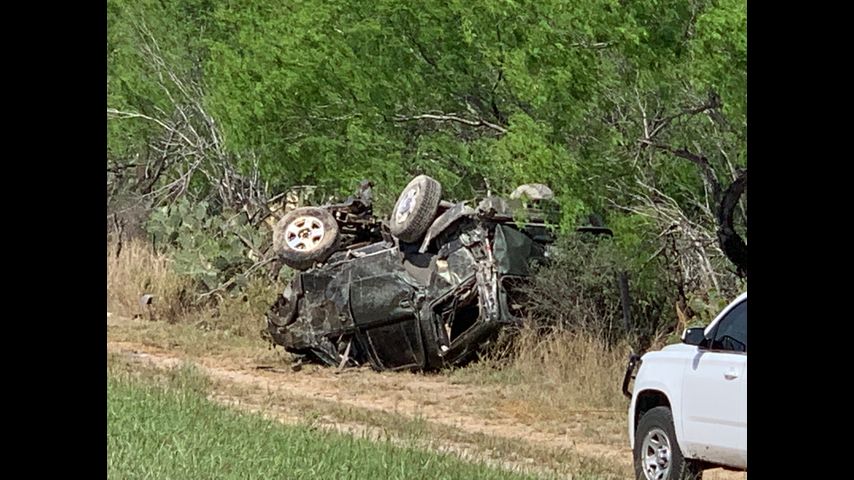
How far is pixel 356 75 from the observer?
15.5 m

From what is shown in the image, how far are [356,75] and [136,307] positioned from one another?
6363mm

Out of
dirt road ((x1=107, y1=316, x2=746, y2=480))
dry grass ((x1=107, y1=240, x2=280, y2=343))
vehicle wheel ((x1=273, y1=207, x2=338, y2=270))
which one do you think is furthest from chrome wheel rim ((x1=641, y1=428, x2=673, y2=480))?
dry grass ((x1=107, y1=240, x2=280, y2=343))

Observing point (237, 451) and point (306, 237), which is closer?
point (237, 451)

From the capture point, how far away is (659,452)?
796 cm

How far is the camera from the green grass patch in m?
8.30

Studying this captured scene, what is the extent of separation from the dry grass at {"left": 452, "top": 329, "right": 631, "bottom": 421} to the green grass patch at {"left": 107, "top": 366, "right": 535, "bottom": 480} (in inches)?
118

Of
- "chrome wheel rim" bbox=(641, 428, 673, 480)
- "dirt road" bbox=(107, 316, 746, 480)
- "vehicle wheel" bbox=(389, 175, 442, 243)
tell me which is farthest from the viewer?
"vehicle wheel" bbox=(389, 175, 442, 243)

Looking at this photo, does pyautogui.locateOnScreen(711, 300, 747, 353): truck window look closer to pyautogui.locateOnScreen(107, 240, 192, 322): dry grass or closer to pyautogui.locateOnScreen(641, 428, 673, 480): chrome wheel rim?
pyautogui.locateOnScreen(641, 428, 673, 480): chrome wheel rim

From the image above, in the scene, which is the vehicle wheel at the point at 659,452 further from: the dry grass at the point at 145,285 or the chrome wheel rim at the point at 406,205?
the dry grass at the point at 145,285

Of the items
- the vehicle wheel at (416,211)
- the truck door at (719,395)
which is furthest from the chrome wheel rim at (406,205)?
the truck door at (719,395)

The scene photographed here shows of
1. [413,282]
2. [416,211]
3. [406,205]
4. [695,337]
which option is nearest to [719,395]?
[695,337]

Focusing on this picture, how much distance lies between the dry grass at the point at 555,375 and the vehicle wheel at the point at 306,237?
7.06ft

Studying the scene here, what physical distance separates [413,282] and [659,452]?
620 centimetres

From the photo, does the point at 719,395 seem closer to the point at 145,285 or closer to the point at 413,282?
the point at 413,282
